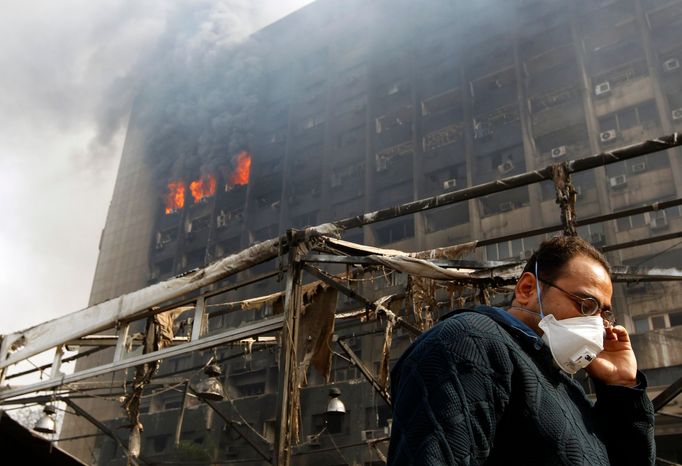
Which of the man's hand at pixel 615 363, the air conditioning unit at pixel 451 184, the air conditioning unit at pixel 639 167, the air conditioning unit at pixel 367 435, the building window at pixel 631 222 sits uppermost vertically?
the air conditioning unit at pixel 451 184

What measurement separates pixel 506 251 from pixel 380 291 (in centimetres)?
686

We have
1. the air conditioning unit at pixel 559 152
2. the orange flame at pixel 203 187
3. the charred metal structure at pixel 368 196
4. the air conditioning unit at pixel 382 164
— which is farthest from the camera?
the orange flame at pixel 203 187

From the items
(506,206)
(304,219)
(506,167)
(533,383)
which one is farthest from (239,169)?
(533,383)

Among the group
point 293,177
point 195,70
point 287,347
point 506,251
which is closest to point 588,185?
point 506,251

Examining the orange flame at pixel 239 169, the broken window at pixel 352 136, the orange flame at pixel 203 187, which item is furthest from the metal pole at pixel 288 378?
the orange flame at pixel 203 187

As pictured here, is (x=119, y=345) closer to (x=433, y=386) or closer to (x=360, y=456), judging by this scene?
(x=433, y=386)

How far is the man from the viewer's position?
1445mm

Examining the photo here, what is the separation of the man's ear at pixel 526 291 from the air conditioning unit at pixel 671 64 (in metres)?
34.4

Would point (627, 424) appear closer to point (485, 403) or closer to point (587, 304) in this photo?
point (587, 304)

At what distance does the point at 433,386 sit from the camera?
1484 mm

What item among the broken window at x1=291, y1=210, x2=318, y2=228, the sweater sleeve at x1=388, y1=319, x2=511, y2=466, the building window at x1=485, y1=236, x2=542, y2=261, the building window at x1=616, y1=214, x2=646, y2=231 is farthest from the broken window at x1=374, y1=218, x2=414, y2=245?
the sweater sleeve at x1=388, y1=319, x2=511, y2=466

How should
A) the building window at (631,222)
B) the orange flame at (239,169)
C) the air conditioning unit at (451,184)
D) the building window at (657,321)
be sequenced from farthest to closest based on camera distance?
the orange flame at (239,169) < the air conditioning unit at (451,184) < the building window at (631,222) < the building window at (657,321)

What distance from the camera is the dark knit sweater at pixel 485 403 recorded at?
1.42 m

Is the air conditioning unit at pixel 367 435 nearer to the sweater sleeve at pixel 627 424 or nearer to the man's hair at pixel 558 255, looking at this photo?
the sweater sleeve at pixel 627 424
